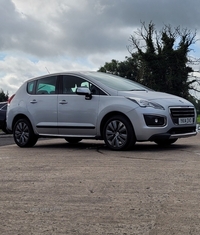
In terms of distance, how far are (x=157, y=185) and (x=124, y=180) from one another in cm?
49

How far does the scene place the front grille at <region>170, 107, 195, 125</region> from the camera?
8.96 meters

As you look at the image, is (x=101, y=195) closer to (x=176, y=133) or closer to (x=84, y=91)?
(x=176, y=133)

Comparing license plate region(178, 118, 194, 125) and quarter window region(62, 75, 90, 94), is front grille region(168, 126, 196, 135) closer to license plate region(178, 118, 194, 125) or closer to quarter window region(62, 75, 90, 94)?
license plate region(178, 118, 194, 125)

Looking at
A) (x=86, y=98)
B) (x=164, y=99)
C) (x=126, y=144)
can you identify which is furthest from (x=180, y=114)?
(x=86, y=98)

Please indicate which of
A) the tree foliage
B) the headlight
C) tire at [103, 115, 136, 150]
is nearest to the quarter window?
tire at [103, 115, 136, 150]

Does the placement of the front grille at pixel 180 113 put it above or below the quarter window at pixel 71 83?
below

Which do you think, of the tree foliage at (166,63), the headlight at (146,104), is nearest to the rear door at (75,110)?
the headlight at (146,104)

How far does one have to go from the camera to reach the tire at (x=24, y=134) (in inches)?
414

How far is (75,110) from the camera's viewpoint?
382 inches

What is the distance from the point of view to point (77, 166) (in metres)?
6.91

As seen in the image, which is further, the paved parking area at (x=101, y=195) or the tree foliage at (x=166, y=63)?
the tree foliage at (x=166, y=63)

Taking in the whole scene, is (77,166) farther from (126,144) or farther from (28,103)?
(28,103)

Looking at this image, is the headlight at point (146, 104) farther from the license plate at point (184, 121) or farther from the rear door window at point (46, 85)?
the rear door window at point (46, 85)

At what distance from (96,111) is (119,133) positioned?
0.71 meters
